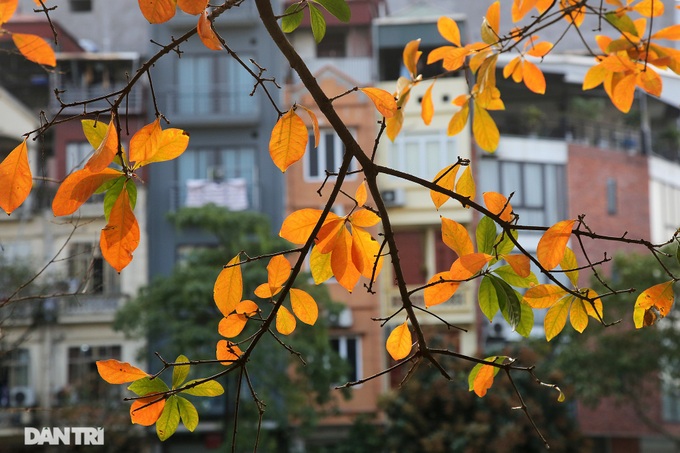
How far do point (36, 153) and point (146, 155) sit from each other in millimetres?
15581

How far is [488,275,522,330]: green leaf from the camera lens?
169 centimetres

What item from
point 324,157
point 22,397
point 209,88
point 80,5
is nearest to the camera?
point 22,397

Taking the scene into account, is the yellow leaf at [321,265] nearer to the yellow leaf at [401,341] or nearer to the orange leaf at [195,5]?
the yellow leaf at [401,341]

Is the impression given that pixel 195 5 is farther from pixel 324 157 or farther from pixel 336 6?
pixel 324 157

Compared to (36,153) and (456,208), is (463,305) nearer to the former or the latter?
(456,208)

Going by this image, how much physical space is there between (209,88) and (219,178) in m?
1.44

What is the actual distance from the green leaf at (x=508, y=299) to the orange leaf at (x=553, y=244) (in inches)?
2.3

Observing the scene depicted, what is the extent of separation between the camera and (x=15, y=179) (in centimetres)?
160

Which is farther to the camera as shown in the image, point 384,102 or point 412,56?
point 412,56

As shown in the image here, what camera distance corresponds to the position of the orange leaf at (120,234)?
1576mm

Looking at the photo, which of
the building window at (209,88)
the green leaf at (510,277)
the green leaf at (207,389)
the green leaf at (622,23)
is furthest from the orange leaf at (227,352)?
the building window at (209,88)

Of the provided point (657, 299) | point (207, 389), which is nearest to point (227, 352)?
point (207, 389)

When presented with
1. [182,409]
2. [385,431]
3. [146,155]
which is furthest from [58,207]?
[385,431]

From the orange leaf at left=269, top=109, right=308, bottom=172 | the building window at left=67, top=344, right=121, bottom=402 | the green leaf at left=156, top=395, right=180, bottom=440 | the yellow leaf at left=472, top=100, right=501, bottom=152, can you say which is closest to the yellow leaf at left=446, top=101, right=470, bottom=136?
the yellow leaf at left=472, top=100, right=501, bottom=152
